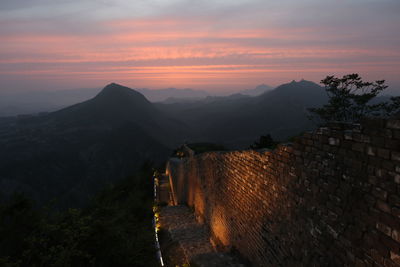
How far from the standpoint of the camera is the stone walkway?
24.6 feet

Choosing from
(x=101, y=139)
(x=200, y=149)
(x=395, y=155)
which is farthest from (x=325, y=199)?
(x=101, y=139)

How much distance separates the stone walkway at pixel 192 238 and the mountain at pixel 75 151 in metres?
64.6

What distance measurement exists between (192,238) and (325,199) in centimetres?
785

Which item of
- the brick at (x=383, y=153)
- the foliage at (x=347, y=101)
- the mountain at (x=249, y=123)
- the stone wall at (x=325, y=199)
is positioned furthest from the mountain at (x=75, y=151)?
the brick at (x=383, y=153)

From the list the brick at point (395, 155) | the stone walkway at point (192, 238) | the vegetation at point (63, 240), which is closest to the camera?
the brick at point (395, 155)

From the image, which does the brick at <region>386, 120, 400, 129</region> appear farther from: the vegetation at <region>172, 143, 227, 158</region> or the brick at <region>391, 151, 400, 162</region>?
the vegetation at <region>172, 143, 227, 158</region>

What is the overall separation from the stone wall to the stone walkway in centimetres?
85

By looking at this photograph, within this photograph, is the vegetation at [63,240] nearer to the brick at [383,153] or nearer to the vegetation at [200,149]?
the brick at [383,153]

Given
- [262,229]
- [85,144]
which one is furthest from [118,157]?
[262,229]

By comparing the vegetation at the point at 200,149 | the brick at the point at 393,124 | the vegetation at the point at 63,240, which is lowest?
the vegetation at the point at 200,149

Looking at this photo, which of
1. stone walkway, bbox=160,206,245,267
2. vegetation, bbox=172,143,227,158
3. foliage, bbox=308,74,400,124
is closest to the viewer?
stone walkway, bbox=160,206,245,267

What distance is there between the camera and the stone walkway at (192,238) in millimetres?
7484

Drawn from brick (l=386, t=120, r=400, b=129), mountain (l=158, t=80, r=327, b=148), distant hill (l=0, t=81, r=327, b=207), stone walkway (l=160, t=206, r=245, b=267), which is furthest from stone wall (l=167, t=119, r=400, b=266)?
mountain (l=158, t=80, r=327, b=148)

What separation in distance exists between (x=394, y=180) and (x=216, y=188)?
23.6ft
